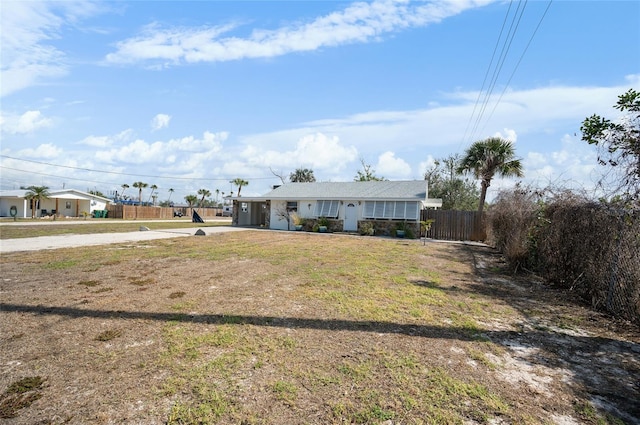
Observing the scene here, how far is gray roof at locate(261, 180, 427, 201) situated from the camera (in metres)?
21.3

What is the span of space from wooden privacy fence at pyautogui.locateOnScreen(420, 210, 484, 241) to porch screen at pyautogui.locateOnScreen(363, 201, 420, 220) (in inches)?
25.5

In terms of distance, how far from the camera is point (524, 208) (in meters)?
9.43

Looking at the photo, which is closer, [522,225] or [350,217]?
[522,225]

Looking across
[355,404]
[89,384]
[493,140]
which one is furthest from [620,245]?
[493,140]

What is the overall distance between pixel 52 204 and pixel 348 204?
38520 millimetres

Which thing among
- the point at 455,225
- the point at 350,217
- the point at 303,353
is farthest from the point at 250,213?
the point at 303,353

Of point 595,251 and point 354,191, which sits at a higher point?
point 354,191

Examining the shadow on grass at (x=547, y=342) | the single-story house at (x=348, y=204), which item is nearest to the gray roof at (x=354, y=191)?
the single-story house at (x=348, y=204)

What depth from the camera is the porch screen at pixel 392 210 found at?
20.5m

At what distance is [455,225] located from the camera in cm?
1970

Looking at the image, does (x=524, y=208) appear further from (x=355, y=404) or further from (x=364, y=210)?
(x=364, y=210)

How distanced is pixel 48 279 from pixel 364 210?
17449 mm

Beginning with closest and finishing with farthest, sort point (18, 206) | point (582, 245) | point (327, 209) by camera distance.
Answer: point (582, 245)
point (327, 209)
point (18, 206)

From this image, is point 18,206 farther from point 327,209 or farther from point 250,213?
point 327,209
